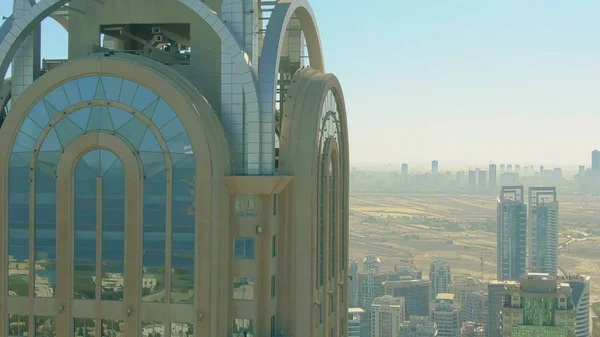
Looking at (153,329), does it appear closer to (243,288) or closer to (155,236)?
(155,236)

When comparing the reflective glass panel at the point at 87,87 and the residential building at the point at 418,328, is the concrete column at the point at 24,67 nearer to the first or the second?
the reflective glass panel at the point at 87,87

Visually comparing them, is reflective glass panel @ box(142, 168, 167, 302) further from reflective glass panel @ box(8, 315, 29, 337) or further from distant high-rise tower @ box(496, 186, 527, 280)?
distant high-rise tower @ box(496, 186, 527, 280)

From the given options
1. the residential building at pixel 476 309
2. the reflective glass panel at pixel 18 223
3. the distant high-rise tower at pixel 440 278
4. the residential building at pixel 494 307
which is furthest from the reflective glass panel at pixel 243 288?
the distant high-rise tower at pixel 440 278

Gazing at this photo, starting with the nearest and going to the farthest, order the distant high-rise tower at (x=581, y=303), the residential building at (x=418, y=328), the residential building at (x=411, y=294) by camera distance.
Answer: the distant high-rise tower at (x=581, y=303) → the residential building at (x=418, y=328) → the residential building at (x=411, y=294)

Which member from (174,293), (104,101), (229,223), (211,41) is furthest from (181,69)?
(174,293)

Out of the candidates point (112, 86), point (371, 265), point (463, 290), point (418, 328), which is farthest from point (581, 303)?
point (112, 86)

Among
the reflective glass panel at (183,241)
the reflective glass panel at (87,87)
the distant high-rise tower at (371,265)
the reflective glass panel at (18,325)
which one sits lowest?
the distant high-rise tower at (371,265)

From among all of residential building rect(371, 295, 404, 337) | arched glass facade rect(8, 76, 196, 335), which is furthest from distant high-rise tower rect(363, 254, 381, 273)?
arched glass facade rect(8, 76, 196, 335)
